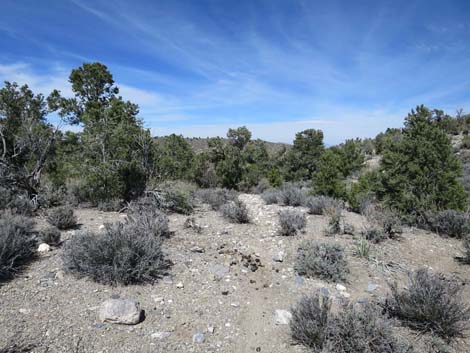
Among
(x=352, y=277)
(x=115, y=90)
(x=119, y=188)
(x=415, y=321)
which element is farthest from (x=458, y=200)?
(x=115, y=90)

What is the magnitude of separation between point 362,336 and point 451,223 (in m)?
5.57

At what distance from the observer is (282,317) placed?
11.0ft

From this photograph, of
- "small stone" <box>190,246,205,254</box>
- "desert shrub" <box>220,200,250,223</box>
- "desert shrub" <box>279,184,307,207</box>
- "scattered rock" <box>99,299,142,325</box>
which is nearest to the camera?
"scattered rock" <box>99,299,142,325</box>

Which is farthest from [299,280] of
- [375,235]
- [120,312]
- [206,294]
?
[120,312]

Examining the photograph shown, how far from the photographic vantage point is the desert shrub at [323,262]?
433cm

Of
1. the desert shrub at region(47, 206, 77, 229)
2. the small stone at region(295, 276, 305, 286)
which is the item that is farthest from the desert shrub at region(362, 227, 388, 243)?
the desert shrub at region(47, 206, 77, 229)

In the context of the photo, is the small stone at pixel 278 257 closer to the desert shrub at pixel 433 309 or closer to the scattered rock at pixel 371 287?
the scattered rock at pixel 371 287

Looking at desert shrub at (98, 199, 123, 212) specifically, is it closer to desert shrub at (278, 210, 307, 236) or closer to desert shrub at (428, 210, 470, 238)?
desert shrub at (278, 210, 307, 236)

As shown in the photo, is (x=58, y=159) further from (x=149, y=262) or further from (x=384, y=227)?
(x=384, y=227)

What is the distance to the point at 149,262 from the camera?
4.12 meters

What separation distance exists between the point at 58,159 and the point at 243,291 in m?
7.20

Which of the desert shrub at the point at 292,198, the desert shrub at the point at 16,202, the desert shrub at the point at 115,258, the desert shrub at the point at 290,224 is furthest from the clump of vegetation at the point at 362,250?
the desert shrub at the point at 16,202

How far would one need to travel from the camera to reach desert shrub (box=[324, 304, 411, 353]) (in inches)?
101

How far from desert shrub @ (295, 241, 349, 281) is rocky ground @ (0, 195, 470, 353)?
0.15m
